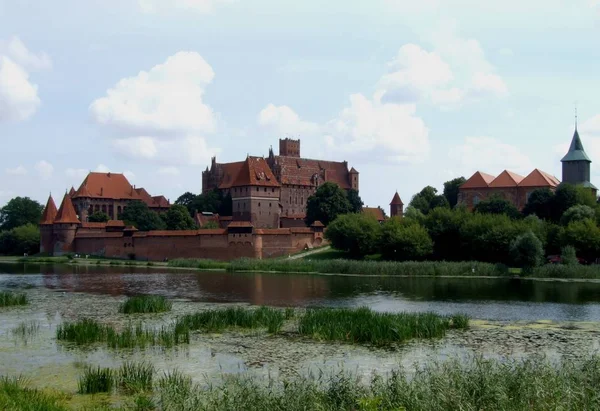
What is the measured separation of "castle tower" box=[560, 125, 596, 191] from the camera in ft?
190

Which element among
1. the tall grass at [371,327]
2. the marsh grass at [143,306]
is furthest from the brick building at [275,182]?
the tall grass at [371,327]

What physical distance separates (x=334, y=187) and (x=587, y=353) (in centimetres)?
4599

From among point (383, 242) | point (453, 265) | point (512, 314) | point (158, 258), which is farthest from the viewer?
point (158, 258)

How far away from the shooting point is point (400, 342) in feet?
44.1

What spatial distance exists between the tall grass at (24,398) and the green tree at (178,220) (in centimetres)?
4600

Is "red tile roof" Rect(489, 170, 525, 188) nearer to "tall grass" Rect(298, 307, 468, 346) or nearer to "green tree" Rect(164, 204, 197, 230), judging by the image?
"green tree" Rect(164, 204, 197, 230)

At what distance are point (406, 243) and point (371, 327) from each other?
24664mm

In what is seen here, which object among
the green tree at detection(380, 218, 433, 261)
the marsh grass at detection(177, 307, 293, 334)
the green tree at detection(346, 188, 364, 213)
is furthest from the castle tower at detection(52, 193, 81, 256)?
the marsh grass at detection(177, 307, 293, 334)

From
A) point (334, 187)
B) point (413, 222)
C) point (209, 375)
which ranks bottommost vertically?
point (209, 375)

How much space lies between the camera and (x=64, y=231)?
5491 cm

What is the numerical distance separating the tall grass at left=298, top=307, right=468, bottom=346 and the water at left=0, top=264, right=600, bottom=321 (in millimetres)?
3780

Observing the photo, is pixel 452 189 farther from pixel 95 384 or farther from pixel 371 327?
pixel 95 384

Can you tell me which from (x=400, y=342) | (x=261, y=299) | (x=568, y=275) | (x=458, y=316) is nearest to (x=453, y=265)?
(x=568, y=275)

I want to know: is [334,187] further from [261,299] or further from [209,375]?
[209,375]
